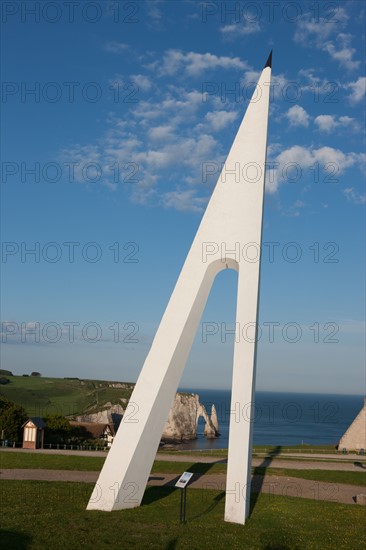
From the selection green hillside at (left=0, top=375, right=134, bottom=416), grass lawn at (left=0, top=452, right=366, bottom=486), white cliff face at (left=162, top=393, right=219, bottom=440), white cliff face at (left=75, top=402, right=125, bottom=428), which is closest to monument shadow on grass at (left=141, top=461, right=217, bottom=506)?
grass lawn at (left=0, top=452, right=366, bottom=486)

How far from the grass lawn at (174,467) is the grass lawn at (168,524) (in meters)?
4.33

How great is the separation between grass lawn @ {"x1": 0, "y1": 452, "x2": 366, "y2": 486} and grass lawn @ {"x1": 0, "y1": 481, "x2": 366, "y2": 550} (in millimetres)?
4332

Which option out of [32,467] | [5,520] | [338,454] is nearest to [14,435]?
[32,467]

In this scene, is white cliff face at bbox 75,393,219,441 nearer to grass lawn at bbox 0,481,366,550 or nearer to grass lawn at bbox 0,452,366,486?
grass lawn at bbox 0,452,366,486

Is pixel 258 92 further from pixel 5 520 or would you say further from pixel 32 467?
pixel 32 467

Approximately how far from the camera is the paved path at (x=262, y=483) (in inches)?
582

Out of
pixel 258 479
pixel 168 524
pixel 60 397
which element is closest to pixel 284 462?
pixel 258 479

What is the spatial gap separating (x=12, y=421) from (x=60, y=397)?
2590 inches

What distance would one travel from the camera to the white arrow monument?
10.7 metres

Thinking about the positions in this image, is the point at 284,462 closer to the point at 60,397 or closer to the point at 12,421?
the point at 12,421

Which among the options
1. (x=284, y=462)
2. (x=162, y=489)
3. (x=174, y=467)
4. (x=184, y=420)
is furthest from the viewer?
(x=184, y=420)

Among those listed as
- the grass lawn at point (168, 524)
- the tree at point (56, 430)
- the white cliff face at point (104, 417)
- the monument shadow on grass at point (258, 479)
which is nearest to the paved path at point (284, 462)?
the monument shadow on grass at point (258, 479)

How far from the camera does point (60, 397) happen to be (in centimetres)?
9219

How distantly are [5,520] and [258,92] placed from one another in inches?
447
